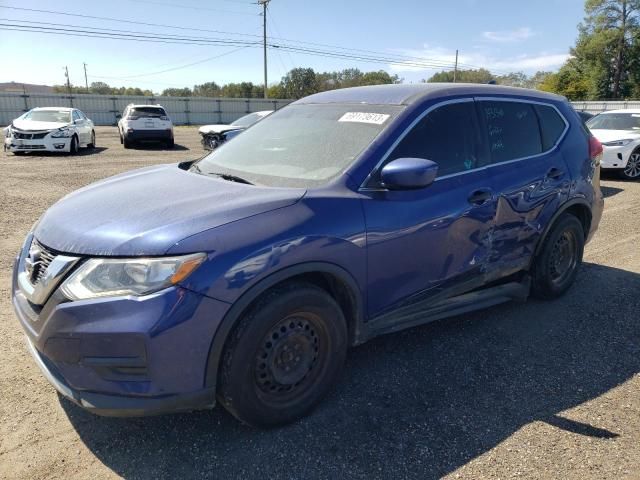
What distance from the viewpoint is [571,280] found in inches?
184

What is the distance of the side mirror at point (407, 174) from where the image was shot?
111 inches

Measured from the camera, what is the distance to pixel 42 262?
8.32 feet

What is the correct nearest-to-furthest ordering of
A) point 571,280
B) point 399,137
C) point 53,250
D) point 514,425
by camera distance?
point 53,250
point 514,425
point 399,137
point 571,280

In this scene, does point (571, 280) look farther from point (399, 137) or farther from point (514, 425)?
point (399, 137)

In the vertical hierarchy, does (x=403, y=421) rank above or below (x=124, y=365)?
below

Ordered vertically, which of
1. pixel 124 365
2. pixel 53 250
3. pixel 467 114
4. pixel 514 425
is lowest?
pixel 514 425

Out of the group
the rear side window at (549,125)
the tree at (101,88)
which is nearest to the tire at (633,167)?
the rear side window at (549,125)

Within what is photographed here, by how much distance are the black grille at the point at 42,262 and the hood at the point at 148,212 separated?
4cm

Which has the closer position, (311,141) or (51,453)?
(51,453)

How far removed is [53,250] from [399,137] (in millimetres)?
2045

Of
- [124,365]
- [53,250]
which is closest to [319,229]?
[124,365]

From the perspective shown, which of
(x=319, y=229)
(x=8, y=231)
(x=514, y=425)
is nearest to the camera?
(x=319, y=229)

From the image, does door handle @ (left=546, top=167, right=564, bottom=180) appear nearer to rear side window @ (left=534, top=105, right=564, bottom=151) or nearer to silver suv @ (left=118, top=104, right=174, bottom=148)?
rear side window @ (left=534, top=105, right=564, bottom=151)

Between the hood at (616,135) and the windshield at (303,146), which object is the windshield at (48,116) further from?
the hood at (616,135)
